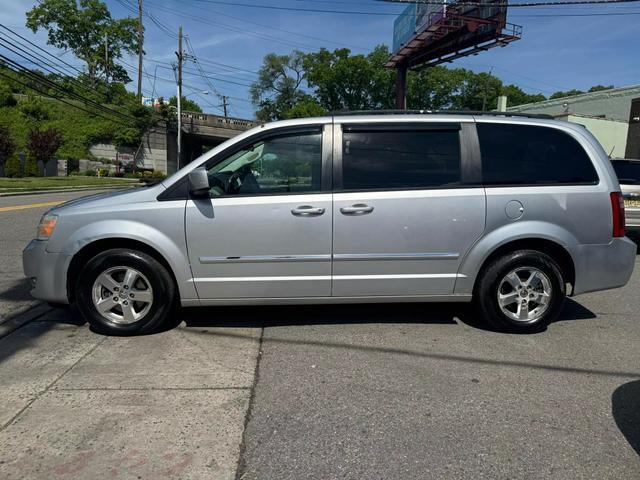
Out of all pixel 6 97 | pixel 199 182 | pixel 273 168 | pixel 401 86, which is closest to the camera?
pixel 199 182

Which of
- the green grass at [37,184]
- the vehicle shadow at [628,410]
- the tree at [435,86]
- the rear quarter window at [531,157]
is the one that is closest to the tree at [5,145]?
the green grass at [37,184]

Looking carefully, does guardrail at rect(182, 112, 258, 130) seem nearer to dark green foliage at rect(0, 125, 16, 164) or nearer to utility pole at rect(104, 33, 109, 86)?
utility pole at rect(104, 33, 109, 86)

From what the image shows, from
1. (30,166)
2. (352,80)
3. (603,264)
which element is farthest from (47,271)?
(352,80)

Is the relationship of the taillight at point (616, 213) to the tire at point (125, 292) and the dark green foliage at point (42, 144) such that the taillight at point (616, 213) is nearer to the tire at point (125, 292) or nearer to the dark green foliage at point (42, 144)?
the tire at point (125, 292)

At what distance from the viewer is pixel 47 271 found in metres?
4.38

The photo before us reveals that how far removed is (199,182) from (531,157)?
3.02 metres

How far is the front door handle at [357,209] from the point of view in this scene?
437 cm

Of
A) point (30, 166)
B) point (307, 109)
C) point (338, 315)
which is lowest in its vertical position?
point (338, 315)

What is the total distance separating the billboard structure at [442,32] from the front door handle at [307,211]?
2866 cm

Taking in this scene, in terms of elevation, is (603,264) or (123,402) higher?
(603,264)

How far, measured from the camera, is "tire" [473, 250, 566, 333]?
4.54 m

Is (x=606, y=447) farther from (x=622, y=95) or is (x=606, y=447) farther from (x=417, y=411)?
(x=622, y=95)

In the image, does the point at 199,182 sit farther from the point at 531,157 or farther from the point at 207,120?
the point at 207,120

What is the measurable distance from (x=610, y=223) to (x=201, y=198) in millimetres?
3702
